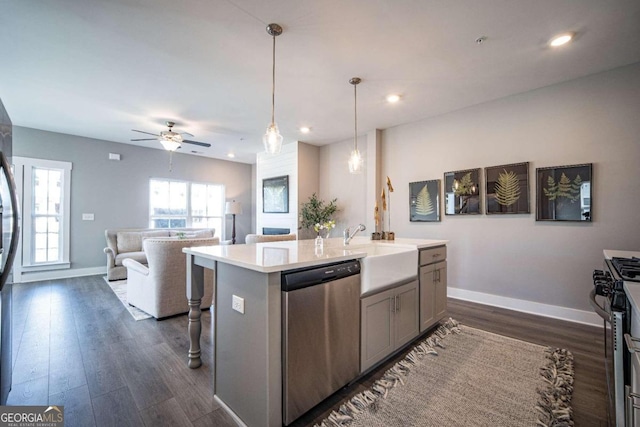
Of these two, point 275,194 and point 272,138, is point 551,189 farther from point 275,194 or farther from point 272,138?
point 275,194

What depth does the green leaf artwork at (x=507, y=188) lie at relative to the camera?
134 inches

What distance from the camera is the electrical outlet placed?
151 cm

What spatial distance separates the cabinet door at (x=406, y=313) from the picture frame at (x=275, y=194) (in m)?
3.94

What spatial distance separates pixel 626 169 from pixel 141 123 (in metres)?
6.73

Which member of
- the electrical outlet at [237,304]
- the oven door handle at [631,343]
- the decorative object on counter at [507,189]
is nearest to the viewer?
the oven door handle at [631,343]

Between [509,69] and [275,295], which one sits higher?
→ [509,69]

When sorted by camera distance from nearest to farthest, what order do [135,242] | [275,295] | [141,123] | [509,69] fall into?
[275,295]
[509,69]
[141,123]
[135,242]

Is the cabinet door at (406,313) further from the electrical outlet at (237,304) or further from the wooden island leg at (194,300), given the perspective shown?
the wooden island leg at (194,300)

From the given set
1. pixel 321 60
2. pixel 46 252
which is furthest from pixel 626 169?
pixel 46 252

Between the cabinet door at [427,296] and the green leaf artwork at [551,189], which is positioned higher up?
the green leaf artwork at [551,189]

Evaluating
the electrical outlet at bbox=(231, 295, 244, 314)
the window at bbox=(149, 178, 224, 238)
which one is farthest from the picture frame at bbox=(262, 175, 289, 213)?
the electrical outlet at bbox=(231, 295, 244, 314)

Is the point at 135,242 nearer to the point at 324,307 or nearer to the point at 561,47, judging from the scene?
the point at 324,307

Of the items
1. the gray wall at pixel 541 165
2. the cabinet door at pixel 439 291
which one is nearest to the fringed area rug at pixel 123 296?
the cabinet door at pixel 439 291

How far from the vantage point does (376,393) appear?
179cm
